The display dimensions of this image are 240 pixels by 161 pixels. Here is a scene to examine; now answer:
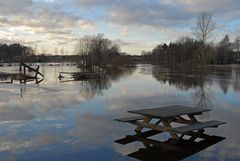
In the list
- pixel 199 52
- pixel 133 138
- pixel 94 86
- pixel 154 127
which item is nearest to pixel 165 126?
pixel 154 127

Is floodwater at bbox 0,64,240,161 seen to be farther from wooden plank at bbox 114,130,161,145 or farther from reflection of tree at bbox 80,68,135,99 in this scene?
reflection of tree at bbox 80,68,135,99

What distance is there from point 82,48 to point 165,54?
4852 cm

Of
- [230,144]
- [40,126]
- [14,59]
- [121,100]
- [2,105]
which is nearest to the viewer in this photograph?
[230,144]

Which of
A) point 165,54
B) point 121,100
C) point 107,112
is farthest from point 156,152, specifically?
point 165,54

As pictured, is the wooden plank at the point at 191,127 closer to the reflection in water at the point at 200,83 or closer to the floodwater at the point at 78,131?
the floodwater at the point at 78,131

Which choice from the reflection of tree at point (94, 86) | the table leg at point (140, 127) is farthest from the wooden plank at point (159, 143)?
the reflection of tree at point (94, 86)

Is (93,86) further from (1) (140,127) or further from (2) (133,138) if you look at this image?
(2) (133,138)

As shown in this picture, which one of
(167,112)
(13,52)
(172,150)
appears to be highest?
(13,52)

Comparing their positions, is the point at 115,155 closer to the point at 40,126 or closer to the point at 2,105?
the point at 40,126

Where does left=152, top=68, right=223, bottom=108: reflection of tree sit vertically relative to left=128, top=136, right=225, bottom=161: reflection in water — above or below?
above

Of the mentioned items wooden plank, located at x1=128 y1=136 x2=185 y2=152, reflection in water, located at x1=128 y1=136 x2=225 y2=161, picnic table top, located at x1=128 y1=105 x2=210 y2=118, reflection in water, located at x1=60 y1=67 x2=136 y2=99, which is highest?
picnic table top, located at x1=128 y1=105 x2=210 y2=118

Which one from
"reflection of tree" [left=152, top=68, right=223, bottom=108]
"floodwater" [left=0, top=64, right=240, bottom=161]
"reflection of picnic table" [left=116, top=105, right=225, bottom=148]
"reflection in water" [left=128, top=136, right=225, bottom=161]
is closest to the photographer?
"reflection in water" [left=128, top=136, right=225, bottom=161]

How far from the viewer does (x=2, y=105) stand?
50.3ft

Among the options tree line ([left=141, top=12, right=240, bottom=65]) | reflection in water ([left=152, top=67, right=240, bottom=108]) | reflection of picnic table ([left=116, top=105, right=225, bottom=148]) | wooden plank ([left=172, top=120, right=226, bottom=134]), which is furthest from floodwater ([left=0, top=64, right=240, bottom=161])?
tree line ([left=141, top=12, right=240, bottom=65])
